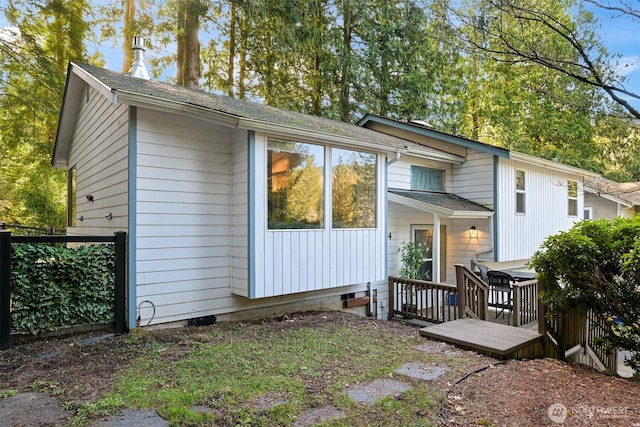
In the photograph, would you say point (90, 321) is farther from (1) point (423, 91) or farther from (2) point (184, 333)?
(1) point (423, 91)

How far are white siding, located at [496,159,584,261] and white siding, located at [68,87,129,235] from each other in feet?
28.9

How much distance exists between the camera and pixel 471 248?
402 inches

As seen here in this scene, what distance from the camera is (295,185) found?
19.9 ft

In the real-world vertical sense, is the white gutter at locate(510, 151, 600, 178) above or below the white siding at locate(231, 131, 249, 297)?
above

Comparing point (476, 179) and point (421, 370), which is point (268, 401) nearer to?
point (421, 370)

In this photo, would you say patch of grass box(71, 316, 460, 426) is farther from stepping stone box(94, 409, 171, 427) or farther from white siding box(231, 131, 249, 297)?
white siding box(231, 131, 249, 297)

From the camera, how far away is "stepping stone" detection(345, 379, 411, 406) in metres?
3.37

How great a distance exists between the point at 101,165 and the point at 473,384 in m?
6.71

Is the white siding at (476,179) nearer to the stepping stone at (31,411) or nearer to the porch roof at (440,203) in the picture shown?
the porch roof at (440,203)

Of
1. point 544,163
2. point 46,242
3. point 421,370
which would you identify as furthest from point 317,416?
point 544,163

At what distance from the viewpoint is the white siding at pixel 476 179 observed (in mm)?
10000

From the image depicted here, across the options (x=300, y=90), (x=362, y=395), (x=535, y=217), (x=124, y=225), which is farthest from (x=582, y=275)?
(x=300, y=90)

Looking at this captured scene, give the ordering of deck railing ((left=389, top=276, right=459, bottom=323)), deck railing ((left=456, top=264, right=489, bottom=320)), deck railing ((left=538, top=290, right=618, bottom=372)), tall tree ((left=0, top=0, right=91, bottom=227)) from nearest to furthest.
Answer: deck railing ((left=538, top=290, right=618, bottom=372)), deck railing ((left=456, top=264, right=489, bottom=320)), deck railing ((left=389, top=276, right=459, bottom=323)), tall tree ((left=0, top=0, right=91, bottom=227))

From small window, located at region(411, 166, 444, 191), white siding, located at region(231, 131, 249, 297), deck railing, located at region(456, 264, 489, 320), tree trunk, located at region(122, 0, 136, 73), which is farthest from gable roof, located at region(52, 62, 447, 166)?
tree trunk, located at region(122, 0, 136, 73)
